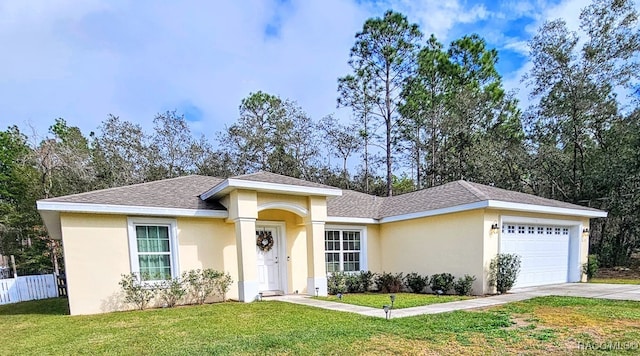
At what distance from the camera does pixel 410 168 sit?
24.4 metres

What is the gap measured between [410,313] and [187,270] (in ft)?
19.3

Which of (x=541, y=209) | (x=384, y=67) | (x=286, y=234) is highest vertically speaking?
(x=384, y=67)

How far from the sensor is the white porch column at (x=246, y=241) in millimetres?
8992

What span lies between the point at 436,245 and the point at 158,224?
8.31 m

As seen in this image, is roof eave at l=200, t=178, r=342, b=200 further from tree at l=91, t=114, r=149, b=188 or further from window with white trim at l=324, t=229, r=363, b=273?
tree at l=91, t=114, r=149, b=188

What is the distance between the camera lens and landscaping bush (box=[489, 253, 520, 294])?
9695mm

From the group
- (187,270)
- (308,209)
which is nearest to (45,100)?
(187,270)

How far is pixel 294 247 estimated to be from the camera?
11.2 m

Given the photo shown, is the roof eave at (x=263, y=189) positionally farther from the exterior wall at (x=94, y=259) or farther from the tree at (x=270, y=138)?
the tree at (x=270, y=138)

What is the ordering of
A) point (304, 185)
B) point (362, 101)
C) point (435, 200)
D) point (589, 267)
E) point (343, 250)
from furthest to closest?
point (362, 101), point (589, 267), point (343, 250), point (435, 200), point (304, 185)

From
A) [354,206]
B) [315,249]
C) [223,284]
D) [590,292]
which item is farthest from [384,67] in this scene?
[223,284]

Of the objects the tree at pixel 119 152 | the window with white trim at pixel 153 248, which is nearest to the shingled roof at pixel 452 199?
the window with white trim at pixel 153 248

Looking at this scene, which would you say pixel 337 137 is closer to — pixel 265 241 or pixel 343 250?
pixel 343 250

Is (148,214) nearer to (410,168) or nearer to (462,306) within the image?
(462,306)
